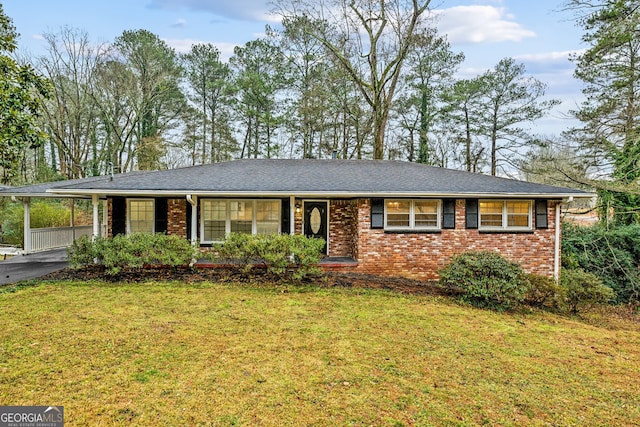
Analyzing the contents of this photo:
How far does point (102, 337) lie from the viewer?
4.82 metres

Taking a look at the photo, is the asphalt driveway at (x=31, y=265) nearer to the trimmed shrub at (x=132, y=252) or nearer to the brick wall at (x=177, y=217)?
the trimmed shrub at (x=132, y=252)

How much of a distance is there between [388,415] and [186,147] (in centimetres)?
2225

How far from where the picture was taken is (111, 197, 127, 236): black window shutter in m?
9.90

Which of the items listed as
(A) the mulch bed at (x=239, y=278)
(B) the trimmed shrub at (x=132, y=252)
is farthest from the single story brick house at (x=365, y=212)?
(B) the trimmed shrub at (x=132, y=252)

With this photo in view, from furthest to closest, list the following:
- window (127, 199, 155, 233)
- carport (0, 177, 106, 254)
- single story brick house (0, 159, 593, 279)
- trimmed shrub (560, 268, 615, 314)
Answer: carport (0, 177, 106, 254) < window (127, 199, 155, 233) < single story brick house (0, 159, 593, 279) < trimmed shrub (560, 268, 615, 314)

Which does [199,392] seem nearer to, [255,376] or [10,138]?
[255,376]

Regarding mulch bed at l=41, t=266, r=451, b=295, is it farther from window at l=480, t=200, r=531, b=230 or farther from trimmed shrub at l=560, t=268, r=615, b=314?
trimmed shrub at l=560, t=268, r=615, b=314

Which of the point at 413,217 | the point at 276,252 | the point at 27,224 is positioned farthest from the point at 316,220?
the point at 27,224

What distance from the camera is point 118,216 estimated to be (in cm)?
994

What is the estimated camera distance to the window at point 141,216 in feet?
33.2

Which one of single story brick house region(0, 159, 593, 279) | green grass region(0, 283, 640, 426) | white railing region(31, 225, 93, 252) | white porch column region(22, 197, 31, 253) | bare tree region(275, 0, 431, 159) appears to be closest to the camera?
green grass region(0, 283, 640, 426)

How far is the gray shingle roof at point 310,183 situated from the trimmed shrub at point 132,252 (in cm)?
130

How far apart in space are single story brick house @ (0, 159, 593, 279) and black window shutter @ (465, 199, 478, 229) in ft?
0.10

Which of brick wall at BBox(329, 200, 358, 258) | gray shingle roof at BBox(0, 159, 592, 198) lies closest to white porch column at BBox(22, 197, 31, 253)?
gray shingle roof at BBox(0, 159, 592, 198)
